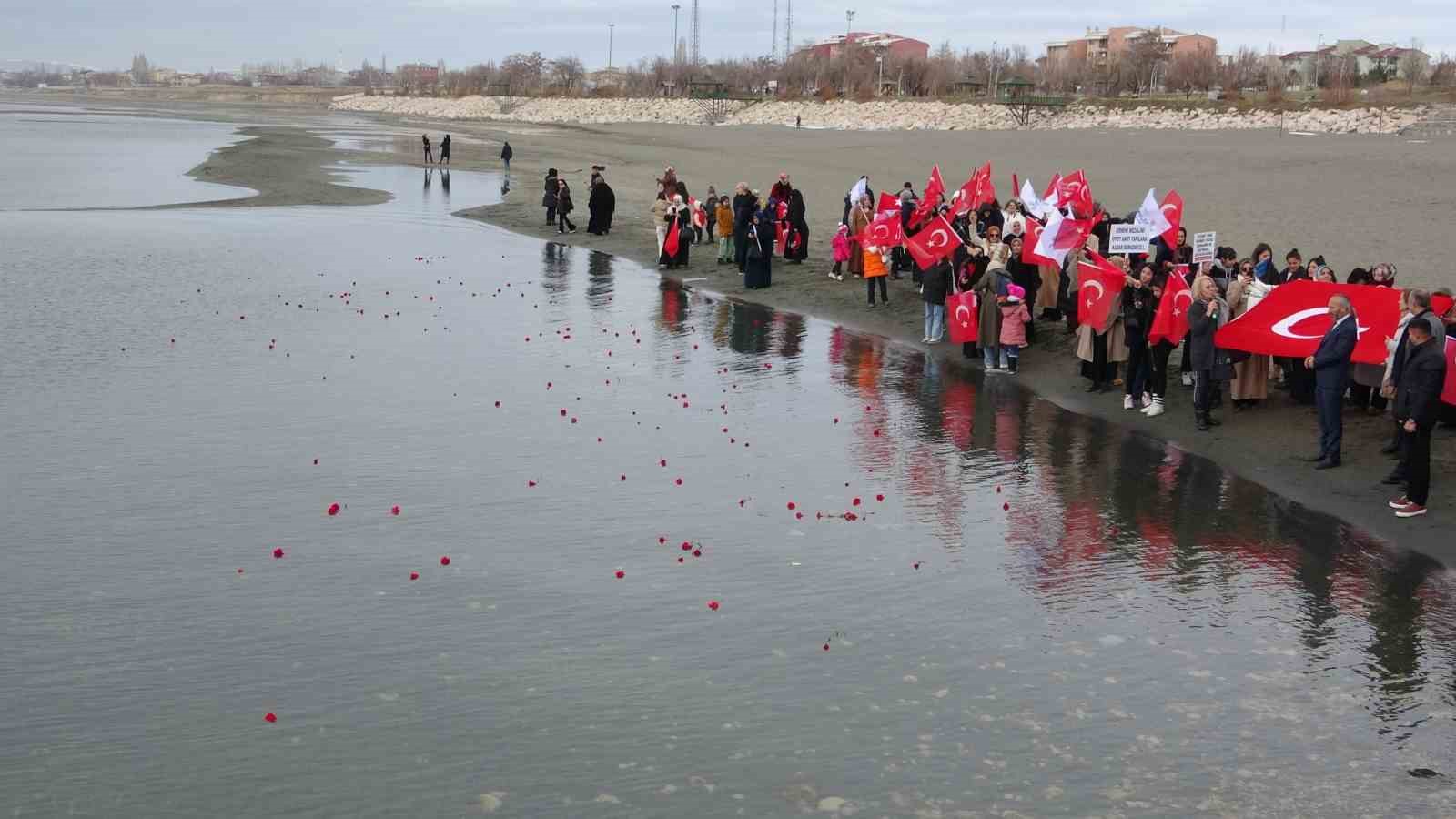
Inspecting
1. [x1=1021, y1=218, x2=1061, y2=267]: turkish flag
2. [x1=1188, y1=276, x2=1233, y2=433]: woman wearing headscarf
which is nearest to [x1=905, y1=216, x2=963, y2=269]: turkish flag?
[x1=1021, y1=218, x2=1061, y2=267]: turkish flag

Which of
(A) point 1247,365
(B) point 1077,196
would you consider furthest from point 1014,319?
(B) point 1077,196

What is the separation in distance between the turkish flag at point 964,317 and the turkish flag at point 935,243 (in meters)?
0.68

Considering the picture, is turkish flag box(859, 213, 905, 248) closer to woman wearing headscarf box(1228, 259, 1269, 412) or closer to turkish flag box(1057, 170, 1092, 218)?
turkish flag box(1057, 170, 1092, 218)

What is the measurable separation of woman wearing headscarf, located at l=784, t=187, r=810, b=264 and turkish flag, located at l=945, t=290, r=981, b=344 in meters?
9.63

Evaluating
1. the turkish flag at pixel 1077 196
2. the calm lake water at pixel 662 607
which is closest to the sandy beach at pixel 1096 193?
the calm lake water at pixel 662 607

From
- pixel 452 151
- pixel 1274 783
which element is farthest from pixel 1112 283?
pixel 452 151

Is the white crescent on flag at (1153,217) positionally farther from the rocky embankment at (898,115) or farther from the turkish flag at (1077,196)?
the rocky embankment at (898,115)

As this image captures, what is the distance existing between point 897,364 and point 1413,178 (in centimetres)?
2932

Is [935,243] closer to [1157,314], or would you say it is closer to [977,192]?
[1157,314]

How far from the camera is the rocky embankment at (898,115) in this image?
242 feet

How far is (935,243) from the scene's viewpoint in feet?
68.2

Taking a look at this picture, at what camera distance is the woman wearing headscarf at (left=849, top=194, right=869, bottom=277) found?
27422mm

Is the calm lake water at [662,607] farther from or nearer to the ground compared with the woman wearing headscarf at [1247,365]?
nearer to the ground

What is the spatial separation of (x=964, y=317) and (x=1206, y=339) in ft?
16.3
